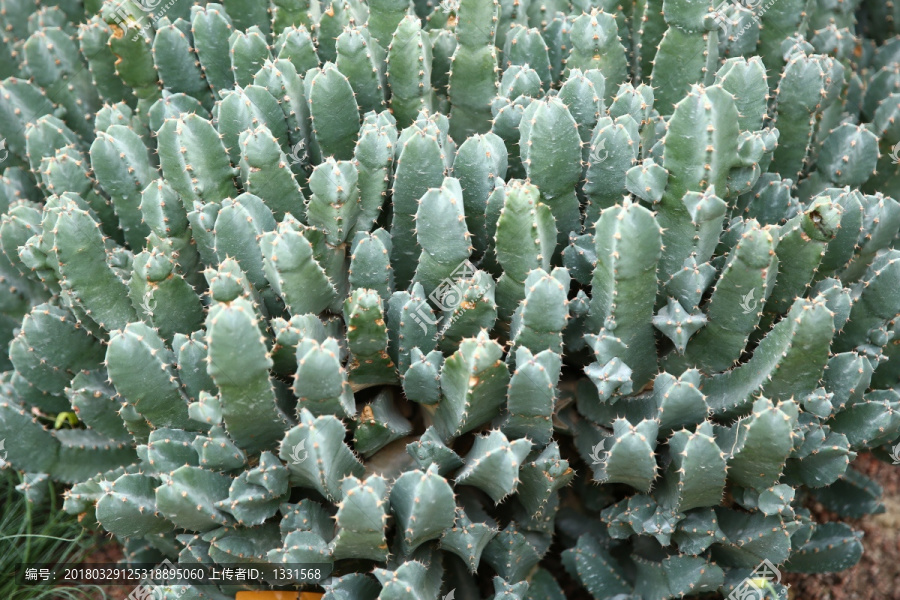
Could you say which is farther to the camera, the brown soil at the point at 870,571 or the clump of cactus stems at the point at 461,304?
the brown soil at the point at 870,571

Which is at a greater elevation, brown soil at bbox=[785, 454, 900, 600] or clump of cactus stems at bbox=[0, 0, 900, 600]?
clump of cactus stems at bbox=[0, 0, 900, 600]

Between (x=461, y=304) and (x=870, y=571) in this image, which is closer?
(x=461, y=304)

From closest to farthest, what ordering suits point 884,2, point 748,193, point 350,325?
point 350,325 < point 748,193 < point 884,2

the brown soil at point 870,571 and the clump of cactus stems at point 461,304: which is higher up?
the clump of cactus stems at point 461,304

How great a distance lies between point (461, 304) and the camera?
9.45ft

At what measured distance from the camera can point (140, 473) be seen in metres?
3.02

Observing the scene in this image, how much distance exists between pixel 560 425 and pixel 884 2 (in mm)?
3294

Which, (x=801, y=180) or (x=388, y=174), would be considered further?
(x=801, y=180)

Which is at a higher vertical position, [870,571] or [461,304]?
[461,304]

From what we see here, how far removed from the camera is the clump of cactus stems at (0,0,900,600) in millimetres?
2779

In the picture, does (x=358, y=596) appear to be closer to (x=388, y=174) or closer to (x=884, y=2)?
(x=388, y=174)

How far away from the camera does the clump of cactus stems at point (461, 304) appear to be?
2779 mm

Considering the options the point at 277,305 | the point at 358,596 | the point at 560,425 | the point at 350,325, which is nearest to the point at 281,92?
the point at 277,305

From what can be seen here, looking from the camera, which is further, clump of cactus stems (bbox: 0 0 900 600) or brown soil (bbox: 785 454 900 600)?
brown soil (bbox: 785 454 900 600)
